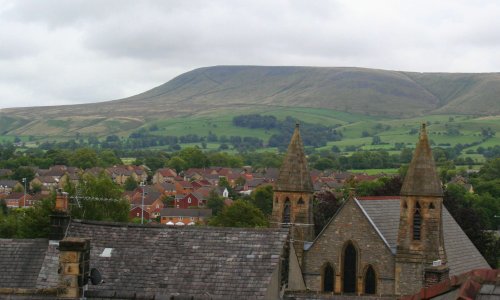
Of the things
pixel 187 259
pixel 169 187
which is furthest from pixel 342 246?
pixel 169 187

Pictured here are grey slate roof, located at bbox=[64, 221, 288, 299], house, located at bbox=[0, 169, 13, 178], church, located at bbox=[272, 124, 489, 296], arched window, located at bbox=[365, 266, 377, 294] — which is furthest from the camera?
house, located at bbox=[0, 169, 13, 178]

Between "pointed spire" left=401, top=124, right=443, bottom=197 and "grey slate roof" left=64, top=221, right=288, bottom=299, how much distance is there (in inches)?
656

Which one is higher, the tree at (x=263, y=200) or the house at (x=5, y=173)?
the tree at (x=263, y=200)

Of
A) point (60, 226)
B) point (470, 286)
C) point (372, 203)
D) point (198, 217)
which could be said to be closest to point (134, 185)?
point (198, 217)

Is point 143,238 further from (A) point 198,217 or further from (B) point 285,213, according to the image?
(A) point 198,217

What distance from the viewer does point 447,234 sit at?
41156mm

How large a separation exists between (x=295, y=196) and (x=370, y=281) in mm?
5218

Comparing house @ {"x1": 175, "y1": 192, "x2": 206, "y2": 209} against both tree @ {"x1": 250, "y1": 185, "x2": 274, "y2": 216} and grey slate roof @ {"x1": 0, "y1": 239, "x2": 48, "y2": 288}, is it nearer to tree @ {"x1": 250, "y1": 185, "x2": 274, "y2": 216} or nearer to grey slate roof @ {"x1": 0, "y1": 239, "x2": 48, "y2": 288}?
tree @ {"x1": 250, "y1": 185, "x2": 274, "y2": 216}

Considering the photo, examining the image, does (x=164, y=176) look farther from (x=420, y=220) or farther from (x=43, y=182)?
(x=420, y=220)

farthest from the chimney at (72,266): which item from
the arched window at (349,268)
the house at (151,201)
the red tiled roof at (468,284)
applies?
the house at (151,201)

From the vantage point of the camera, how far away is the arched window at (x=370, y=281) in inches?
1480

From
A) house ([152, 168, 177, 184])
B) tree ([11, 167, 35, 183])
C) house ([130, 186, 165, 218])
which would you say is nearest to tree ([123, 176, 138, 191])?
house ([152, 168, 177, 184])

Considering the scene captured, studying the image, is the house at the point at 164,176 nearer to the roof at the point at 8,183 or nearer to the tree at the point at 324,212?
the roof at the point at 8,183

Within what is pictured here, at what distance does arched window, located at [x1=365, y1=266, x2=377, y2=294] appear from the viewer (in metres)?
37.6
